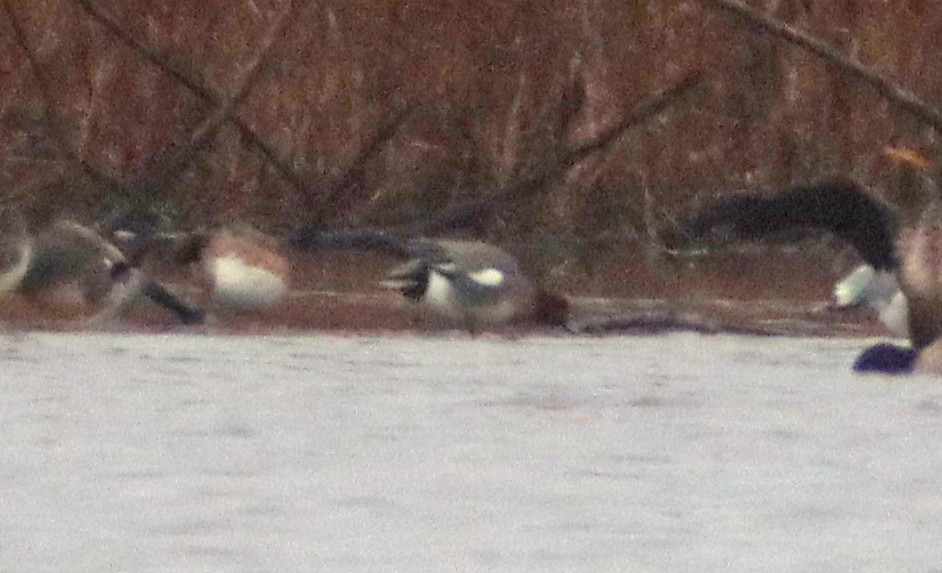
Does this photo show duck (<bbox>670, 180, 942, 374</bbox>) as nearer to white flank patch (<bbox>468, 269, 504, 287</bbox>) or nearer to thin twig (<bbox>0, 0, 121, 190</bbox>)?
white flank patch (<bbox>468, 269, 504, 287</bbox>)

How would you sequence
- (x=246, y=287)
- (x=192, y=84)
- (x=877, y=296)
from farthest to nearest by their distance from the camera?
1. (x=192, y=84)
2. (x=246, y=287)
3. (x=877, y=296)

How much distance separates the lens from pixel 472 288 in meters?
3.26

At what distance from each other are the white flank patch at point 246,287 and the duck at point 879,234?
0.82 meters

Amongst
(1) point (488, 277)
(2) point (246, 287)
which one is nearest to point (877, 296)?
(1) point (488, 277)

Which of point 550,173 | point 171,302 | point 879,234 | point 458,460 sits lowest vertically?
point 458,460

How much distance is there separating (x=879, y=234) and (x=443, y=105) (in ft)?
7.38

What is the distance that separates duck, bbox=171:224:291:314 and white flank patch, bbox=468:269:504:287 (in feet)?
1.06

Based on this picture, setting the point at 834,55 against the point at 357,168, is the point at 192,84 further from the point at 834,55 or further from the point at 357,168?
the point at 834,55

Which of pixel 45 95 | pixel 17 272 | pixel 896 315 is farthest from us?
pixel 45 95

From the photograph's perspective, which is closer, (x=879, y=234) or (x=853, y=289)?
(x=879, y=234)

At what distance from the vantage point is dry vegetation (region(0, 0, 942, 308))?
15.8 feet

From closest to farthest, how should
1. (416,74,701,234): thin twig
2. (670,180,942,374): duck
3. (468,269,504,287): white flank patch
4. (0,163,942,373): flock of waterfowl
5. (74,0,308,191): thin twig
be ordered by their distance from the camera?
(670,180,942,374): duck, (0,163,942,373): flock of waterfowl, (468,269,504,287): white flank patch, (416,74,701,234): thin twig, (74,0,308,191): thin twig

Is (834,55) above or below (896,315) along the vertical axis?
above

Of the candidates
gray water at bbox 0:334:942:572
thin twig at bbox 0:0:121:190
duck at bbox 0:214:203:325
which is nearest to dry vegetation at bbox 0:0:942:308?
thin twig at bbox 0:0:121:190
